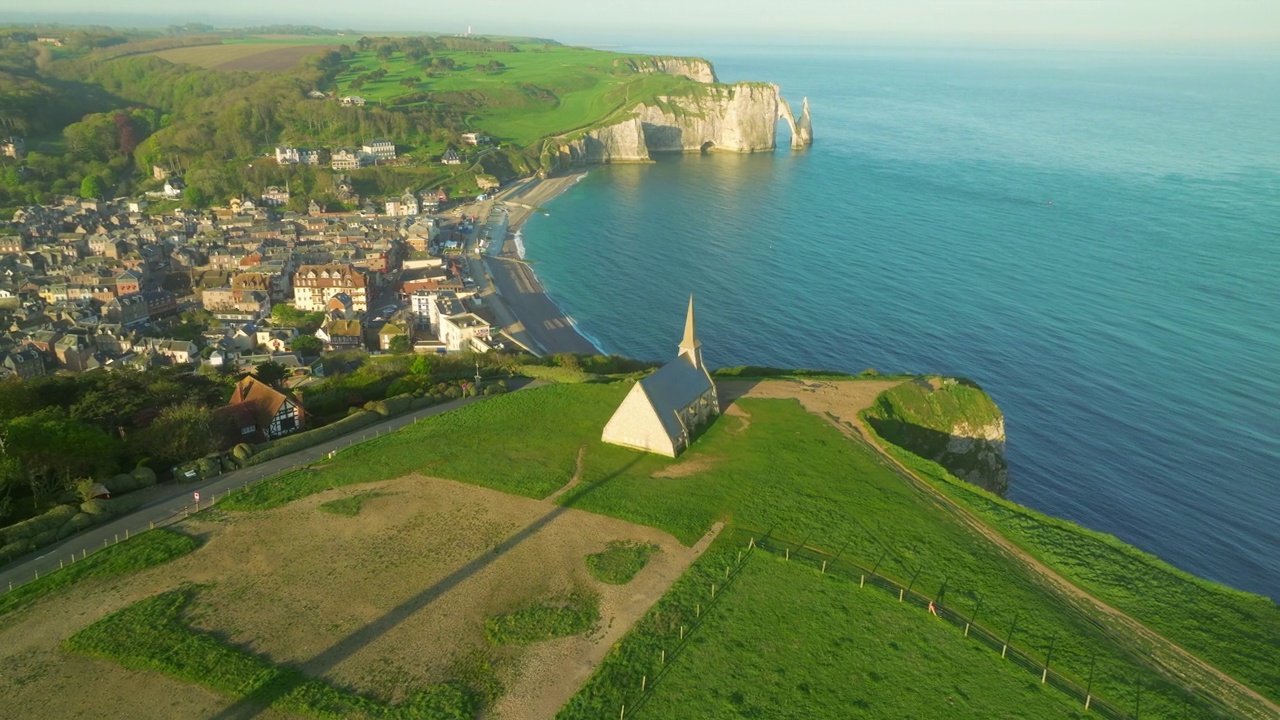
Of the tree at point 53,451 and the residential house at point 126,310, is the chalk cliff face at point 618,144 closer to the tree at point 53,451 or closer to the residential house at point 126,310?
the residential house at point 126,310

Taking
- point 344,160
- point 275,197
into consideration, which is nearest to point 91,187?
point 275,197

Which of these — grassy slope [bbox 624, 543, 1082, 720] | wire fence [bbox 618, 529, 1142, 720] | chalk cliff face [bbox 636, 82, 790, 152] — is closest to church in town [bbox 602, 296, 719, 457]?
wire fence [bbox 618, 529, 1142, 720]

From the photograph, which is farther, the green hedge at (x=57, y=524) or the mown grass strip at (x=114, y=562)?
the green hedge at (x=57, y=524)

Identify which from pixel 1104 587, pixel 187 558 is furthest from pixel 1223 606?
pixel 187 558

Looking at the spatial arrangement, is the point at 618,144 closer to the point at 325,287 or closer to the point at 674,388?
the point at 325,287

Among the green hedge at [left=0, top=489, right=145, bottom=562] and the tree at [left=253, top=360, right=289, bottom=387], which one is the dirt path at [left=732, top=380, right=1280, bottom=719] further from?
the green hedge at [left=0, top=489, right=145, bottom=562]

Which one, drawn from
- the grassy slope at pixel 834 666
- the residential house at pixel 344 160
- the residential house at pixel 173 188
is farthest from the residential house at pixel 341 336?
the residential house at pixel 173 188

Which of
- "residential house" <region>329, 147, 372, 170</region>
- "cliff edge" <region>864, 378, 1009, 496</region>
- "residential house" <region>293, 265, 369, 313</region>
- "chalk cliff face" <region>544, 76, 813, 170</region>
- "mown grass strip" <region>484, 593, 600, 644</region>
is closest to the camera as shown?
"mown grass strip" <region>484, 593, 600, 644</region>
